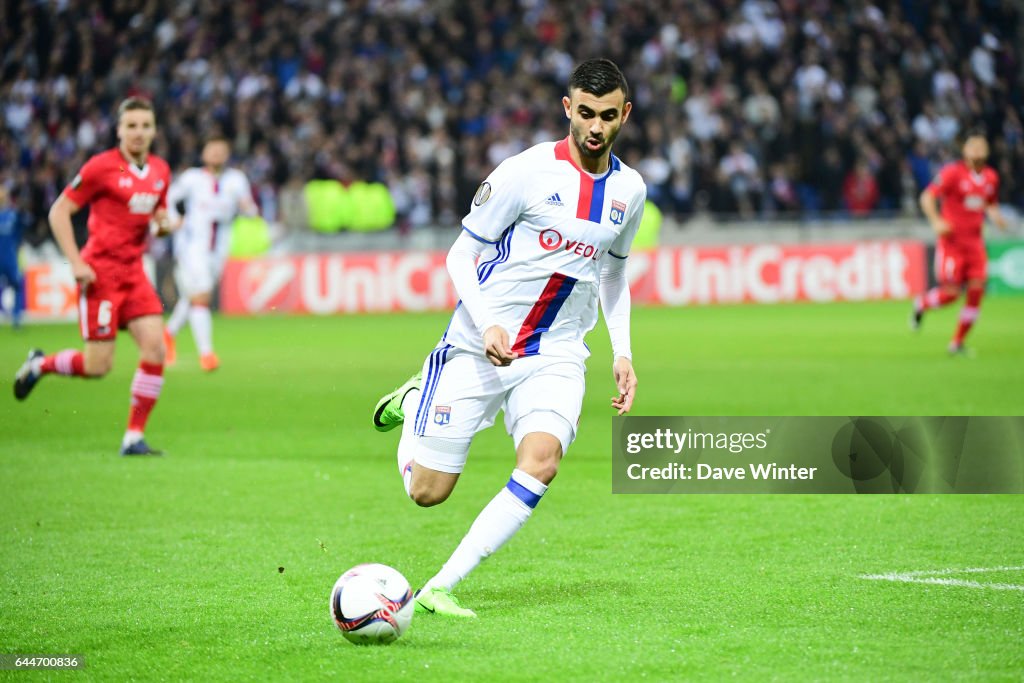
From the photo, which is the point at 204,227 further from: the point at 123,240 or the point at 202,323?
the point at 123,240

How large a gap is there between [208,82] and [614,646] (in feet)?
78.0

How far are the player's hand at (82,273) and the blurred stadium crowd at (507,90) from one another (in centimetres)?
1613

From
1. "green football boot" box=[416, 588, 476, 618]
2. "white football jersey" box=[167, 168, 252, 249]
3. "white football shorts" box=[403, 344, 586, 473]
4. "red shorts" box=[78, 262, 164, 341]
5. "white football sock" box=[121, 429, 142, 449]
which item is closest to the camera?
"green football boot" box=[416, 588, 476, 618]

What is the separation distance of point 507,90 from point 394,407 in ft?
70.4

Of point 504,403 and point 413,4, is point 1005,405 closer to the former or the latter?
point 504,403

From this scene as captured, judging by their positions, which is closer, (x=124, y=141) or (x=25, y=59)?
(x=124, y=141)

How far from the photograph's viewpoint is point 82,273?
9.32 m

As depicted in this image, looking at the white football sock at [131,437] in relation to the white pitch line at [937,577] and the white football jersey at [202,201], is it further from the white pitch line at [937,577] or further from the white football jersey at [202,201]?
the white football jersey at [202,201]

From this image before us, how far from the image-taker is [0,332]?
2134 cm

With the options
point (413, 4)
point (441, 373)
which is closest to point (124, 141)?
point (441, 373)

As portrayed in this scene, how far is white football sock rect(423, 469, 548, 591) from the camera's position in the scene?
556 centimetres

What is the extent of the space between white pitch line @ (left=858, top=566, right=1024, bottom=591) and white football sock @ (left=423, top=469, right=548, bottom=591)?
5.45 feet

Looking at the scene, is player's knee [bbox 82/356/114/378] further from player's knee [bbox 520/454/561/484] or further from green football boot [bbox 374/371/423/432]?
player's knee [bbox 520/454/561/484]

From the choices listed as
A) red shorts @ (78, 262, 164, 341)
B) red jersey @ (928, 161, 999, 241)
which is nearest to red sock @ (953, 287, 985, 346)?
red jersey @ (928, 161, 999, 241)
